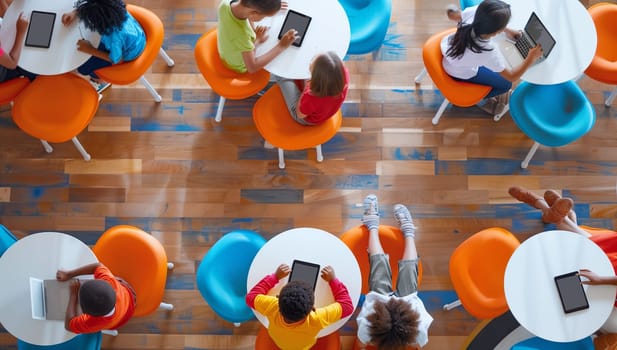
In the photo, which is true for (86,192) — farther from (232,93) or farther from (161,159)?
(232,93)

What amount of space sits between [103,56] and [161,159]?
90 centimetres

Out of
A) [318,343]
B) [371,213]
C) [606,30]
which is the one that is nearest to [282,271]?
[318,343]

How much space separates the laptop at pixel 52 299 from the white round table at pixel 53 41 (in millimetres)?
1247

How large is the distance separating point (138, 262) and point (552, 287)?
2338 millimetres

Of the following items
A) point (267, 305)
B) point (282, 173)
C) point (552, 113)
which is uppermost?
point (552, 113)

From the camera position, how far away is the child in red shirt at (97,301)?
98.4 inches

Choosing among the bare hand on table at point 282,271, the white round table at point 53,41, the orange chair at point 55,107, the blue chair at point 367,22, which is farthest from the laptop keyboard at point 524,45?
the orange chair at point 55,107

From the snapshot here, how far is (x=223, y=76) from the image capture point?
313 cm

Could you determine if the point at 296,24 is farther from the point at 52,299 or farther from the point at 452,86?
the point at 52,299

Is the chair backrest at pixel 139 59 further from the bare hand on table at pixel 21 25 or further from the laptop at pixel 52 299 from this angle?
the laptop at pixel 52 299

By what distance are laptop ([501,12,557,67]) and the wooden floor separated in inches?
29.3

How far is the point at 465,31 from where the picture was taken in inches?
114

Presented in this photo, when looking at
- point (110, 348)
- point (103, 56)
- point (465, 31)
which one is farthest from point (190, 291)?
point (465, 31)

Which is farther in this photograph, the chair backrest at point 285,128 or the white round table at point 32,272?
the chair backrest at point 285,128
